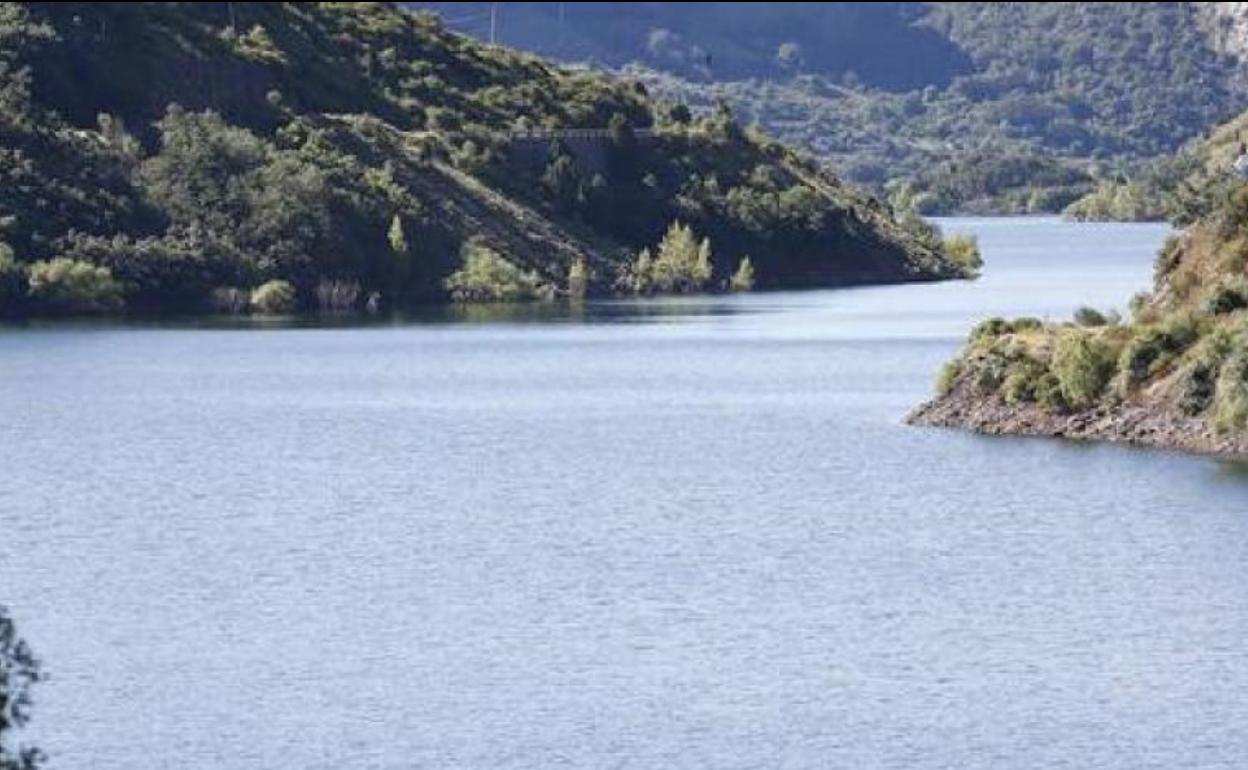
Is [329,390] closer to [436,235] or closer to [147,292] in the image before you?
[147,292]

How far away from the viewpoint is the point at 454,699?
54500mm

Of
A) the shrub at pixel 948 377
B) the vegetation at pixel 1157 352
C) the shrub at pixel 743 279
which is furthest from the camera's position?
the shrub at pixel 743 279

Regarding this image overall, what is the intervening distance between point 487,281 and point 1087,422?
80854mm

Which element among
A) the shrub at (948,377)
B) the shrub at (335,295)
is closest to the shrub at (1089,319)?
the shrub at (948,377)

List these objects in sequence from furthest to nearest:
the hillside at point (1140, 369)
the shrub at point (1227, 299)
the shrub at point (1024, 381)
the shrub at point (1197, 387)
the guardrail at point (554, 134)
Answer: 1. the guardrail at point (554, 134)
2. the shrub at point (1024, 381)
3. the shrub at point (1227, 299)
4. the shrub at point (1197, 387)
5. the hillside at point (1140, 369)

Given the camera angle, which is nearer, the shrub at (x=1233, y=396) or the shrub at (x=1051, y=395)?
the shrub at (x=1233, y=396)

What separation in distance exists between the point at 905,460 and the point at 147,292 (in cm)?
7697

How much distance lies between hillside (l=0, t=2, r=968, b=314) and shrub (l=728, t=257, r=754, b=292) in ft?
1.46

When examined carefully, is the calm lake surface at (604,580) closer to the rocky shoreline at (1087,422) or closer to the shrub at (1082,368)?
the rocky shoreline at (1087,422)

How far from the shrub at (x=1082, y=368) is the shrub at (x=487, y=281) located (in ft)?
258

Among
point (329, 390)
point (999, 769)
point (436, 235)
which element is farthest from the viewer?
point (436, 235)

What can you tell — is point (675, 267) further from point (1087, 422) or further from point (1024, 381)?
point (1087, 422)

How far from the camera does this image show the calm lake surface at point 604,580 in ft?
171

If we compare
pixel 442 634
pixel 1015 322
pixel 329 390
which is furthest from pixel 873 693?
pixel 329 390
